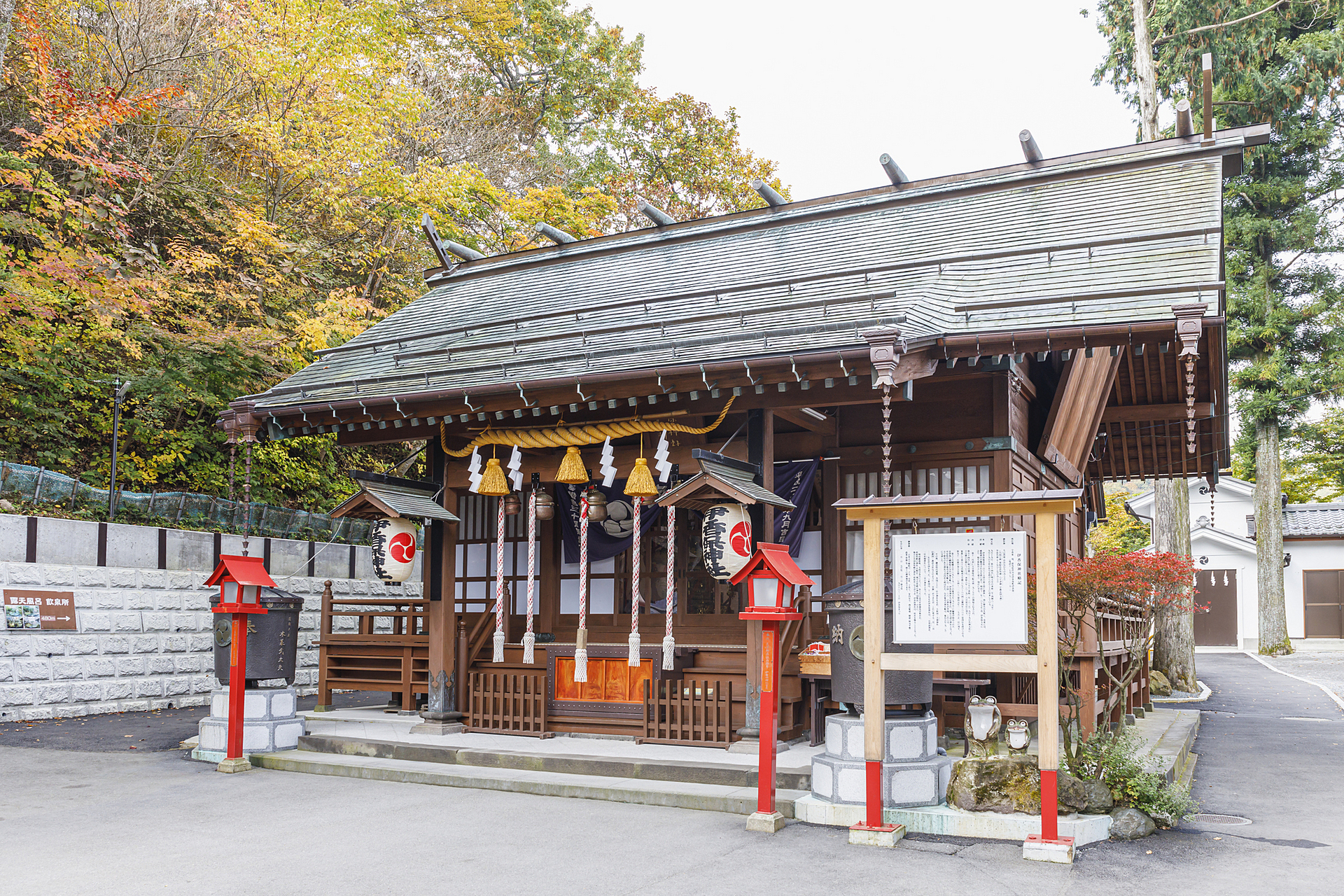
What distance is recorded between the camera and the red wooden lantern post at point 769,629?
665 cm

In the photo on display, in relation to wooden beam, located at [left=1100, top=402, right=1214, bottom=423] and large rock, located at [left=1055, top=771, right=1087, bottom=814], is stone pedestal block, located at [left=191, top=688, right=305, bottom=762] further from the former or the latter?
wooden beam, located at [left=1100, top=402, right=1214, bottom=423]

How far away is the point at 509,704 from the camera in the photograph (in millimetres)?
9695

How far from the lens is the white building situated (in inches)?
1201

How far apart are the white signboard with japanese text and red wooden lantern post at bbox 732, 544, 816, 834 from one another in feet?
2.71

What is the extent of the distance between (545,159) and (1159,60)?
47.3 feet

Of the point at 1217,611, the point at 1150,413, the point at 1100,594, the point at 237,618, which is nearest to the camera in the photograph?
the point at 1100,594

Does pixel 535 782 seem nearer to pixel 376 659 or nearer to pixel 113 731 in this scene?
pixel 376 659

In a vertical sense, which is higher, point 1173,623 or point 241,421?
point 241,421

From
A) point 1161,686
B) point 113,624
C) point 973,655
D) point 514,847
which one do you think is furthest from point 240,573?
point 1161,686

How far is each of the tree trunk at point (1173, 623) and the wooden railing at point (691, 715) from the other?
36.3ft

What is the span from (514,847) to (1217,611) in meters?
32.0

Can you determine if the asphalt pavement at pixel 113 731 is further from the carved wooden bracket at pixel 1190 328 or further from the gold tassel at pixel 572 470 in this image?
the carved wooden bracket at pixel 1190 328

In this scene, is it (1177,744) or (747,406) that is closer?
(747,406)

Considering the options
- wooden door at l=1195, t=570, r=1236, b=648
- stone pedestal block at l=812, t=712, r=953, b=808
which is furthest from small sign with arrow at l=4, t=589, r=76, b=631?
wooden door at l=1195, t=570, r=1236, b=648
